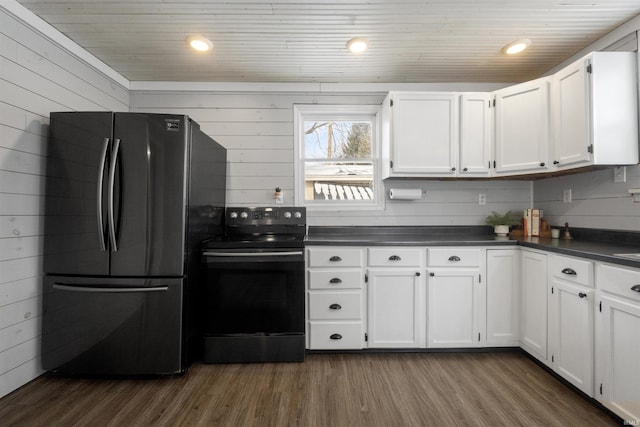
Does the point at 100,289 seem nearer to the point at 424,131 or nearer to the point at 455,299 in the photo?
the point at 455,299

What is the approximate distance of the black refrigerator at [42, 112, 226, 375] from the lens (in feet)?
6.39

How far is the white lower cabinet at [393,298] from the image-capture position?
2342mm

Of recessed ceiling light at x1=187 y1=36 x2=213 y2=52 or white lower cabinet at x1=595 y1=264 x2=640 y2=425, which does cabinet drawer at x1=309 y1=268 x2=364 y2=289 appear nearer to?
A: white lower cabinet at x1=595 y1=264 x2=640 y2=425

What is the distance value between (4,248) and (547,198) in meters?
4.21

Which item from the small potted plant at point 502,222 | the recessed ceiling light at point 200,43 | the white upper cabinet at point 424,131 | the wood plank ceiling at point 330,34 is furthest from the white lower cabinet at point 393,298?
the recessed ceiling light at point 200,43

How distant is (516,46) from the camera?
230 cm

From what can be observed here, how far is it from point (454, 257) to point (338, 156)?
4.85 feet

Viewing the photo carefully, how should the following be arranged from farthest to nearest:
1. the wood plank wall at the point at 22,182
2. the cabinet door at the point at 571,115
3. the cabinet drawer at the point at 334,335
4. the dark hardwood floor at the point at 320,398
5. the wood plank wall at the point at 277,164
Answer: the wood plank wall at the point at 277,164, the cabinet drawer at the point at 334,335, the cabinet door at the point at 571,115, the wood plank wall at the point at 22,182, the dark hardwood floor at the point at 320,398

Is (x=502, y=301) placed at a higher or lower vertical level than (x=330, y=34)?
lower

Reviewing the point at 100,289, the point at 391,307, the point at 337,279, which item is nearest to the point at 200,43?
the point at 100,289

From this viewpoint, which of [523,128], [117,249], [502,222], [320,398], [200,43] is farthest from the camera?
[502,222]

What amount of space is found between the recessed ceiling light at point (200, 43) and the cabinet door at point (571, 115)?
2691 millimetres

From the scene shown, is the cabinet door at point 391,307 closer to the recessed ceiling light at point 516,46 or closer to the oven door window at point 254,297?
the oven door window at point 254,297

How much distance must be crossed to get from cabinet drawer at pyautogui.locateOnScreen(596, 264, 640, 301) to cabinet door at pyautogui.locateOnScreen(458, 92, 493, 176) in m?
1.23
